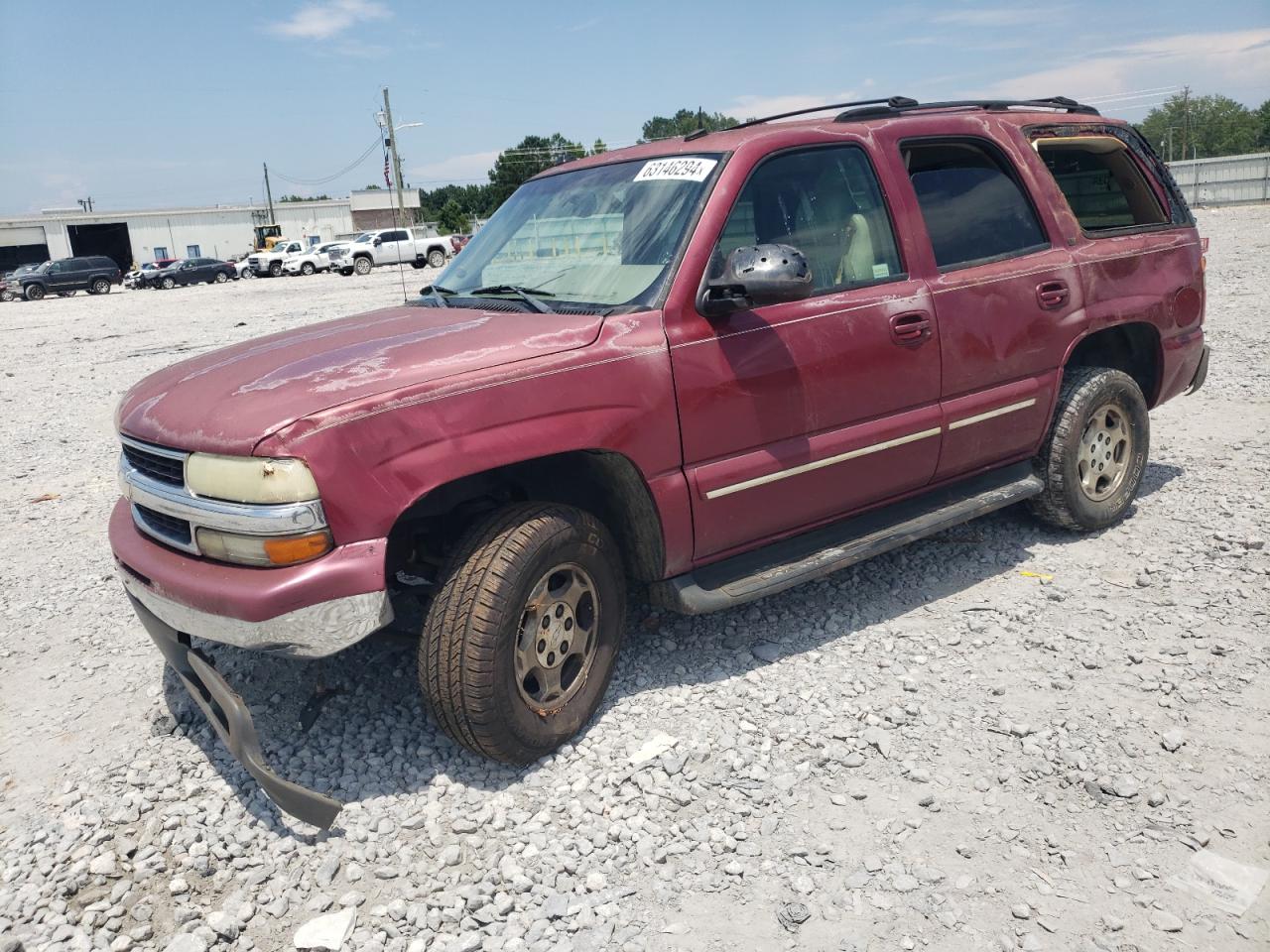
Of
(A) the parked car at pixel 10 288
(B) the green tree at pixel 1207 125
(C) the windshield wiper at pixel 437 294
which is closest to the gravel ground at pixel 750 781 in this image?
(C) the windshield wiper at pixel 437 294

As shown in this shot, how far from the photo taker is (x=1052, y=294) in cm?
459

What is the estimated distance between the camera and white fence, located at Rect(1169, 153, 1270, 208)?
35.9m

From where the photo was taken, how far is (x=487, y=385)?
10.0ft

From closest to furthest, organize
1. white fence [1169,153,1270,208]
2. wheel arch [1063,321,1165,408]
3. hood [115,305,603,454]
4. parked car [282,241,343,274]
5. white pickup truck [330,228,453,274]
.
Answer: hood [115,305,603,454] → wheel arch [1063,321,1165,408] → white fence [1169,153,1270,208] → white pickup truck [330,228,453,274] → parked car [282,241,343,274]

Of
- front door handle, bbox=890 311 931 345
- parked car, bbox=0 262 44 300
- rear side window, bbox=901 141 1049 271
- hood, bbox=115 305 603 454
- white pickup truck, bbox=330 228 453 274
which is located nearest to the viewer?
hood, bbox=115 305 603 454

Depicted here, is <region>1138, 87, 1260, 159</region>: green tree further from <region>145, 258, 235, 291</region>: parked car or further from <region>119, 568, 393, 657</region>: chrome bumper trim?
<region>119, 568, 393, 657</region>: chrome bumper trim

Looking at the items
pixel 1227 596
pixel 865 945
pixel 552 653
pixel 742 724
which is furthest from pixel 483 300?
pixel 1227 596

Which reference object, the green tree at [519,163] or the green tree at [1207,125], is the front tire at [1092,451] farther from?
the green tree at [1207,125]

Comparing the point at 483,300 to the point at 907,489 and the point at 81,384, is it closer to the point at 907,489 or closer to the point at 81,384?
the point at 907,489

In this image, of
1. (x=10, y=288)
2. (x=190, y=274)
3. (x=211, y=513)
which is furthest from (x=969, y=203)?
(x=190, y=274)

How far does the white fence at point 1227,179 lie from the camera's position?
118 ft

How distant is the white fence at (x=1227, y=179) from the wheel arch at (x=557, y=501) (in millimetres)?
39151

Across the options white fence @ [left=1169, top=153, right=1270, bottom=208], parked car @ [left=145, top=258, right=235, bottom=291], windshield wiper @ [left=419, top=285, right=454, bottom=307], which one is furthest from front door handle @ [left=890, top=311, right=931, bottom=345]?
parked car @ [left=145, top=258, right=235, bottom=291]

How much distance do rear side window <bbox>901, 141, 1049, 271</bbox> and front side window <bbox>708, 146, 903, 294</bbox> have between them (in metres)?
0.27
